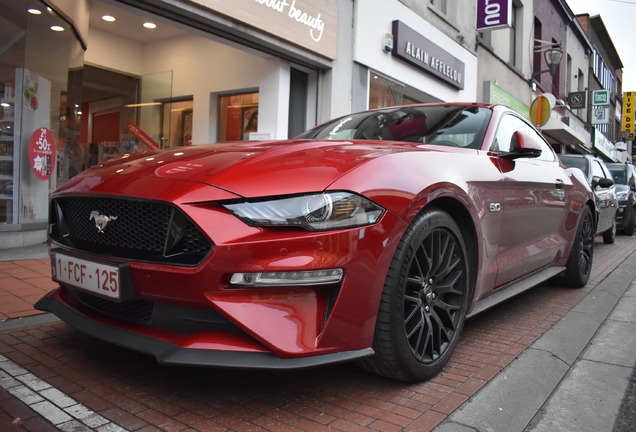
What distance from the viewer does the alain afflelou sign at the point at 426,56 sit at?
1000 centimetres

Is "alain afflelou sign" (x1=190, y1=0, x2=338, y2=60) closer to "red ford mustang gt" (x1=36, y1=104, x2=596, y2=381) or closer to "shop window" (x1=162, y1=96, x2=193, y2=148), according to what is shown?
"shop window" (x1=162, y1=96, x2=193, y2=148)

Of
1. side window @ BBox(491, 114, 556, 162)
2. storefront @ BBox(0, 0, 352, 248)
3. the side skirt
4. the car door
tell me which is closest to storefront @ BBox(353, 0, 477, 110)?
storefront @ BBox(0, 0, 352, 248)

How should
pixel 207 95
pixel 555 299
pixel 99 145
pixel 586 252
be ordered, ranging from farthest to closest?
1. pixel 99 145
2. pixel 207 95
3. pixel 586 252
4. pixel 555 299

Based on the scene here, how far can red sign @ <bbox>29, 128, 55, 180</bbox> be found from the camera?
609cm

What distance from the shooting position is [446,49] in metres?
12.3

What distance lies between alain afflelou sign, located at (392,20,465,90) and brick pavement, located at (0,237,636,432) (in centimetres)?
815

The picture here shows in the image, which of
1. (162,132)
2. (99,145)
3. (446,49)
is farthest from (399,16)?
(99,145)

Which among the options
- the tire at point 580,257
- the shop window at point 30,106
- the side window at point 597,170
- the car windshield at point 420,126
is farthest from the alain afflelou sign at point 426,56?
the car windshield at point 420,126

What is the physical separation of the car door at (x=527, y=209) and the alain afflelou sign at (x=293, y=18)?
4016 mm

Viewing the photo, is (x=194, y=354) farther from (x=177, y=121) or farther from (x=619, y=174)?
(x=619, y=174)

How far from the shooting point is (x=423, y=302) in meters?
2.31

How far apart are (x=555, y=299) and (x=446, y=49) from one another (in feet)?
30.9

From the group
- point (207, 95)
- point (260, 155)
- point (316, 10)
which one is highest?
point (316, 10)

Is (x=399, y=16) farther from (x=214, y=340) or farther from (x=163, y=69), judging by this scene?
(x=214, y=340)
